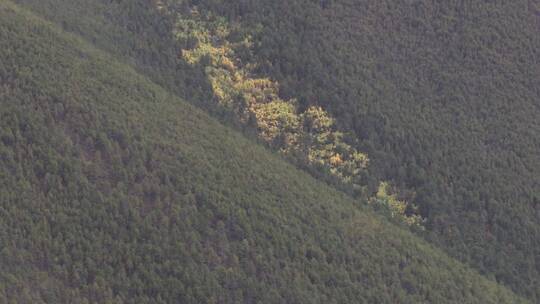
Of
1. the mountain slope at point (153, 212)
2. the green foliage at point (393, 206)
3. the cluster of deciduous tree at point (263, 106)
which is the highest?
the cluster of deciduous tree at point (263, 106)

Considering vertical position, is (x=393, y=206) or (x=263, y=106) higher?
(x=263, y=106)

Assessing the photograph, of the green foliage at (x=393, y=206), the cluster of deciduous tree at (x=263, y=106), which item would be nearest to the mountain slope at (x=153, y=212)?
the green foliage at (x=393, y=206)

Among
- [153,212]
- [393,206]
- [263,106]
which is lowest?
[153,212]

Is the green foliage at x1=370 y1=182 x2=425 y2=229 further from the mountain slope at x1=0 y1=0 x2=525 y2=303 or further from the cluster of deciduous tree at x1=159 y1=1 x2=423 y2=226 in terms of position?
the mountain slope at x1=0 y1=0 x2=525 y2=303

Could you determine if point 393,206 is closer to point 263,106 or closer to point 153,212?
point 263,106

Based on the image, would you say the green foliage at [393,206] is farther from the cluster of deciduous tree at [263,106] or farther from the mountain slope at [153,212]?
the mountain slope at [153,212]

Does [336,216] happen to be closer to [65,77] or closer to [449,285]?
[449,285]

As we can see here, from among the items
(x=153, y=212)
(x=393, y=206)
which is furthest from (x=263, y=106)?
(x=153, y=212)

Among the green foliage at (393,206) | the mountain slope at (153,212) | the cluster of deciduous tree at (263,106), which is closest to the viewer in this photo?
the mountain slope at (153,212)

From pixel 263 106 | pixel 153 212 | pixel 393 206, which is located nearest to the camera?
pixel 153 212
